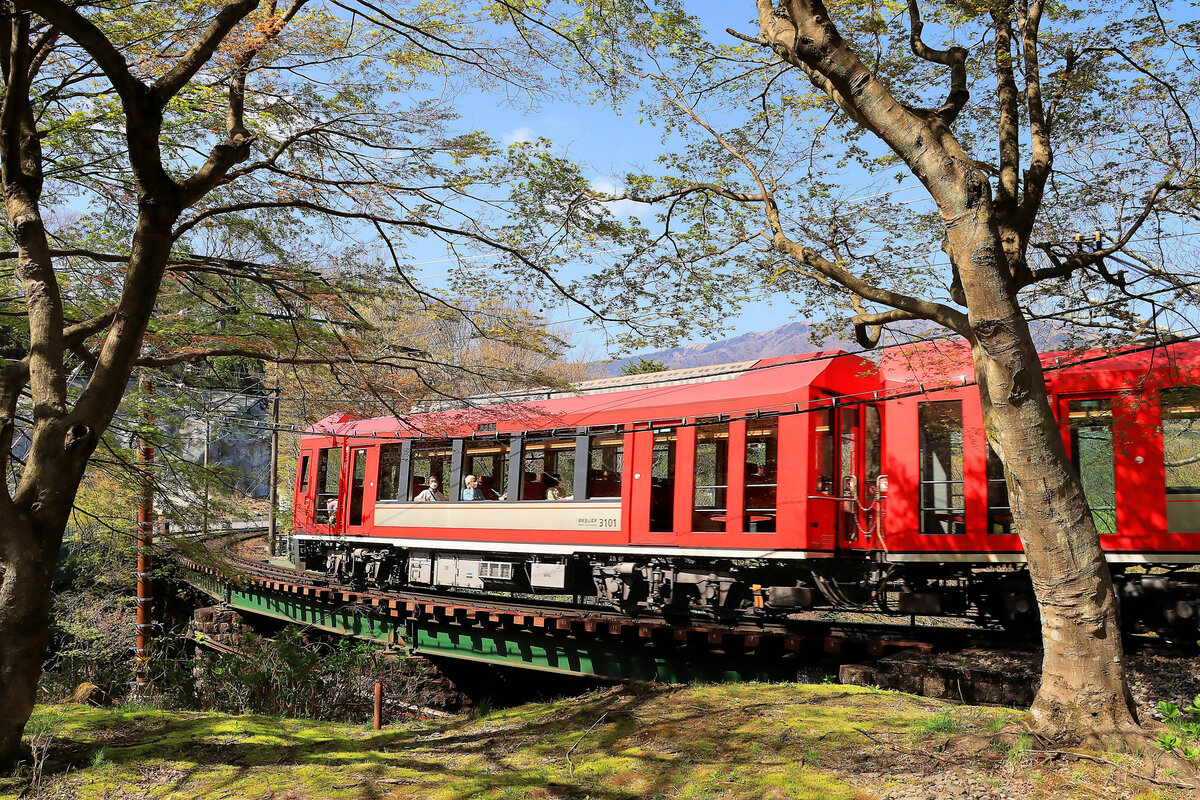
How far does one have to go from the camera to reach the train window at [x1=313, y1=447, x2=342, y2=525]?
17.8 metres

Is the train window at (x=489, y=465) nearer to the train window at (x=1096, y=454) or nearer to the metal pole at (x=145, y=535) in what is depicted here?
the metal pole at (x=145, y=535)

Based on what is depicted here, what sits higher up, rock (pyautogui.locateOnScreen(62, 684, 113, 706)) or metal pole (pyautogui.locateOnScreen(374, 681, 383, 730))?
metal pole (pyautogui.locateOnScreen(374, 681, 383, 730))

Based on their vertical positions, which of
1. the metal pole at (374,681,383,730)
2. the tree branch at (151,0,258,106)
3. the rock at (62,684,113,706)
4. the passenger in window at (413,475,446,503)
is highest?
the tree branch at (151,0,258,106)

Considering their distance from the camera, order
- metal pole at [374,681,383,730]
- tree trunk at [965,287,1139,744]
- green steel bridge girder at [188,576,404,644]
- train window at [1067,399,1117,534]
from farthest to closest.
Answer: green steel bridge girder at [188,576,404,644] → train window at [1067,399,1117,534] → metal pole at [374,681,383,730] → tree trunk at [965,287,1139,744]

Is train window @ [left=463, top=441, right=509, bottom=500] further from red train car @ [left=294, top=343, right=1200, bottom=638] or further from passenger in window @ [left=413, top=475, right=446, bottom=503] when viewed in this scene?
passenger in window @ [left=413, top=475, right=446, bottom=503]

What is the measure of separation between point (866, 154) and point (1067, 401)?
11.7 feet

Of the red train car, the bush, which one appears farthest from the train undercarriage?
the bush

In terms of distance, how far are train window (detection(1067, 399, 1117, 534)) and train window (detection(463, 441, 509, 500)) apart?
804cm

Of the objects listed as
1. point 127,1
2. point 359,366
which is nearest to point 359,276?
point 359,366

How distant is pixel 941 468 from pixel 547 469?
19.3 ft

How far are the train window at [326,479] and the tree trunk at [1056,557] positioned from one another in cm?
1482

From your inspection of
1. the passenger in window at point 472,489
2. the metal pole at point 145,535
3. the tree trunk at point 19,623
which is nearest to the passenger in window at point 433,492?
the passenger in window at point 472,489

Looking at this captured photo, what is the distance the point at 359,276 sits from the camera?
7.69 metres

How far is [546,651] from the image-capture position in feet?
41.7
